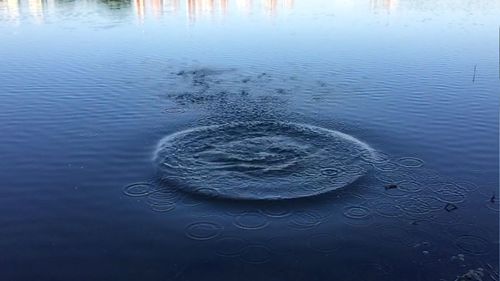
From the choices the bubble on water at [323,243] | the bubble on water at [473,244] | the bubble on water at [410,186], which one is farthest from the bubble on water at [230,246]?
the bubble on water at [410,186]

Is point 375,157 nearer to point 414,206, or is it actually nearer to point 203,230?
point 414,206

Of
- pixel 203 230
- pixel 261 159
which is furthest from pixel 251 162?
pixel 203 230

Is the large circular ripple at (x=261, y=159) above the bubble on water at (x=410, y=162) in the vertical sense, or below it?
above

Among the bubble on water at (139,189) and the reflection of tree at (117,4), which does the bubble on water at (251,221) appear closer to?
the bubble on water at (139,189)

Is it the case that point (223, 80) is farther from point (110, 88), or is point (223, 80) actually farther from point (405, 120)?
point (405, 120)

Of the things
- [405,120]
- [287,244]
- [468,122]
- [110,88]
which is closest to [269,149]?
[287,244]

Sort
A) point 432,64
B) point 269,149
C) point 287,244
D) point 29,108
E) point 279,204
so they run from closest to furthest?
point 287,244, point 279,204, point 269,149, point 29,108, point 432,64
